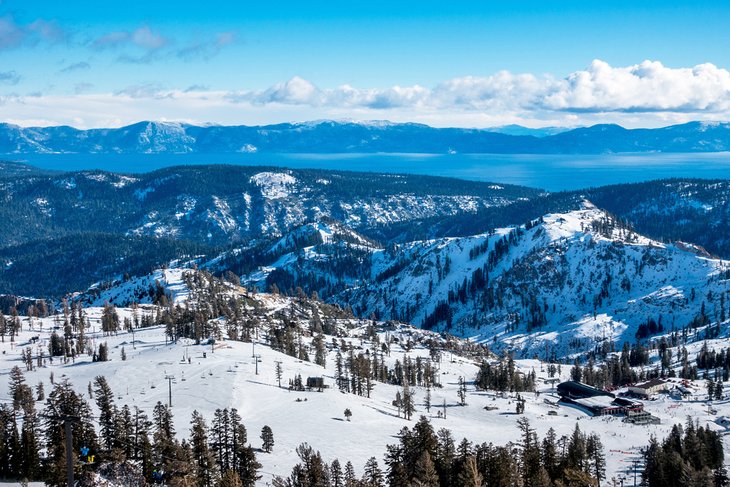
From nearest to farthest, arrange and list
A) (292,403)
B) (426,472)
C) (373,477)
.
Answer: (426,472), (373,477), (292,403)

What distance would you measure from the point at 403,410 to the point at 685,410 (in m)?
69.8

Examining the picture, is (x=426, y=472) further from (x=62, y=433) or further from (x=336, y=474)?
(x=62, y=433)

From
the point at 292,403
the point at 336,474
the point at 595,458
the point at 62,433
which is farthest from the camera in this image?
the point at 292,403

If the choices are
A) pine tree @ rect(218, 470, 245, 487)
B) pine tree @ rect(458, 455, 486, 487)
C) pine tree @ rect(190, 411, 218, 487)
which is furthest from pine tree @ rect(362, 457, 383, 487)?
pine tree @ rect(190, 411, 218, 487)

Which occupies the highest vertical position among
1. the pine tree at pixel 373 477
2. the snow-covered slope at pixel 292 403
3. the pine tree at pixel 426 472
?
the pine tree at pixel 426 472

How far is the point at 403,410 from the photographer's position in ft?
453

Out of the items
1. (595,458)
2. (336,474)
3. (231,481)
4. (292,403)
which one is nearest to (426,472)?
(336,474)

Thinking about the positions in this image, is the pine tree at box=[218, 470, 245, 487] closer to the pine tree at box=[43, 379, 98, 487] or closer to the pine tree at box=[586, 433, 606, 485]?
the pine tree at box=[43, 379, 98, 487]

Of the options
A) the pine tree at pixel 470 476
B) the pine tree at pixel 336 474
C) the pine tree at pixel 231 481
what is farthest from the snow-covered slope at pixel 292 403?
the pine tree at pixel 470 476

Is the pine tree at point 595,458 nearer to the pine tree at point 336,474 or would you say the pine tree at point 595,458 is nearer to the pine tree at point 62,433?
the pine tree at point 336,474

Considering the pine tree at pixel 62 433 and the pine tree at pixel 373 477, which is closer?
the pine tree at pixel 373 477

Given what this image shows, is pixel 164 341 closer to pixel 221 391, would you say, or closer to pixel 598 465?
pixel 221 391

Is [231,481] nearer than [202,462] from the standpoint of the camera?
Yes

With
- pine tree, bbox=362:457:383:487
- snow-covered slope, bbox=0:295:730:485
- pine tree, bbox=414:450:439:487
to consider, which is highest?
pine tree, bbox=414:450:439:487
